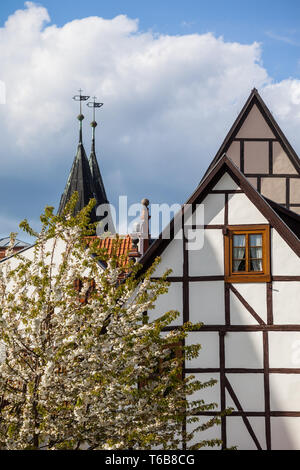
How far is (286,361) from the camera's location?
45.0 feet

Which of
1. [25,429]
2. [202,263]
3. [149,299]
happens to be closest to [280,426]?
[202,263]

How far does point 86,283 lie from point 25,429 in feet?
8.09

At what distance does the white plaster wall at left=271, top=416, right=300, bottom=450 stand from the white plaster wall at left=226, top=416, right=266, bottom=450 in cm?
22

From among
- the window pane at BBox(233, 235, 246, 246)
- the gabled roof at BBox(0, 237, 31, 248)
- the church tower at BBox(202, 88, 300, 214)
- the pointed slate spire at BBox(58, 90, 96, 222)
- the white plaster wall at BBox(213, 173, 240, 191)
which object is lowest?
the window pane at BBox(233, 235, 246, 246)

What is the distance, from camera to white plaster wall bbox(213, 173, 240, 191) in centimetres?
1440

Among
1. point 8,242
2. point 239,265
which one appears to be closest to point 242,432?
point 239,265

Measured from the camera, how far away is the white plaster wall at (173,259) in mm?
14141

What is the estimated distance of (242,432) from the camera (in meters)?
A: 13.6

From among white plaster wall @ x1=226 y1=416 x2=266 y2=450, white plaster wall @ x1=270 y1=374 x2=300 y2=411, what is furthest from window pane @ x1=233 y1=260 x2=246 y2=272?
white plaster wall @ x1=226 y1=416 x2=266 y2=450

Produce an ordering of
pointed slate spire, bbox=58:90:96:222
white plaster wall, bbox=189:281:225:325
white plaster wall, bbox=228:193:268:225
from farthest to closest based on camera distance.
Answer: pointed slate spire, bbox=58:90:96:222, white plaster wall, bbox=228:193:268:225, white plaster wall, bbox=189:281:225:325

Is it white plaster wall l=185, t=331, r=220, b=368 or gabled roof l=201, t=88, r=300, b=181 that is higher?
gabled roof l=201, t=88, r=300, b=181

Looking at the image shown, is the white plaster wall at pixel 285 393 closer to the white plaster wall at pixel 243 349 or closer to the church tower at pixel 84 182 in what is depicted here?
the white plaster wall at pixel 243 349

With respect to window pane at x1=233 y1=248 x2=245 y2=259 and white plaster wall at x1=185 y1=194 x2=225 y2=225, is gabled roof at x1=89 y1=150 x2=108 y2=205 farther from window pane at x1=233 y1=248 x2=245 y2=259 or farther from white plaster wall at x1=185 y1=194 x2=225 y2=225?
window pane at x1=233 y1=248 x2=245 y2=259

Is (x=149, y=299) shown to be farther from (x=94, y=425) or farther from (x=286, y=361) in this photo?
(x=286, y=361)
